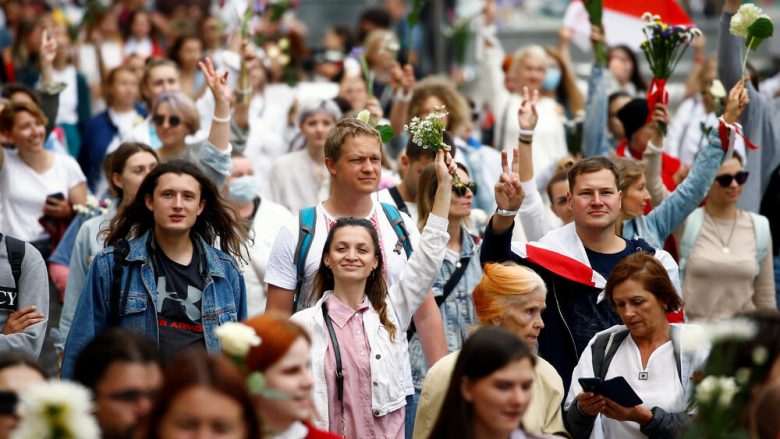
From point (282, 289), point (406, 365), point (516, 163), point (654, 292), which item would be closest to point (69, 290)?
point (282, 289)

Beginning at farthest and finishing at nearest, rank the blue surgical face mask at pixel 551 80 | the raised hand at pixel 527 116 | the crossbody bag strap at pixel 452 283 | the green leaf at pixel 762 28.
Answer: the blue surgical face mask at pixel 551 80 → the green leaf at pixel 762 28 → the raised hand at pixel 527 116 → the crossbody bag strap at pixel 452 283

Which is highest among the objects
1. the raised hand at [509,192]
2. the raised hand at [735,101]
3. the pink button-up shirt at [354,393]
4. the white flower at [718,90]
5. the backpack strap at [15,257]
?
the white flower at [718,90]

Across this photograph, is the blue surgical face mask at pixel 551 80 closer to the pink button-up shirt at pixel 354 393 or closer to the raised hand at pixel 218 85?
the raised hand at pixel 218 85

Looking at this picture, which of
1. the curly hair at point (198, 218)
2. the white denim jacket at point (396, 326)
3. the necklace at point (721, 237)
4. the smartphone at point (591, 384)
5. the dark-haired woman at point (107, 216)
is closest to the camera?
the smartphone at point (591, 384)

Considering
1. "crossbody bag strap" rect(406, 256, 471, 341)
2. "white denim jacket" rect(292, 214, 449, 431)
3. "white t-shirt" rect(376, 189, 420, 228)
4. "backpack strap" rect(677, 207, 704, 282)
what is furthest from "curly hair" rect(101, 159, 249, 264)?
"backpack strap" rect(677, 207, 704, 282)

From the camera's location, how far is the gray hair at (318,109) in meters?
10.0

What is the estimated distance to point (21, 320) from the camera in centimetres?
655

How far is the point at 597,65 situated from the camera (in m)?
10.4

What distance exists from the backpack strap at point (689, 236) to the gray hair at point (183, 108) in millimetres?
3645

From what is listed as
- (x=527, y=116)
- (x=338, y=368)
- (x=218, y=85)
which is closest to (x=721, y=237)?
(x=527, y=116)

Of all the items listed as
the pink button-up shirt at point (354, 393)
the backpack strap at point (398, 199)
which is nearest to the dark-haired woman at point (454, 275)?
the backpack strap at point (398, 199)

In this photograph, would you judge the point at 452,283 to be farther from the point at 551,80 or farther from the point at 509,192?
the point at 551,80

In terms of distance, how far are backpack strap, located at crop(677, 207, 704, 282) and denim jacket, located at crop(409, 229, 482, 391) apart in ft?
6.49

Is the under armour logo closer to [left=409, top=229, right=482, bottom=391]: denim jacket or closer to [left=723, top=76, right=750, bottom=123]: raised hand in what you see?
[left=409, top=229, right=482, bottom=391]: denim jacket
